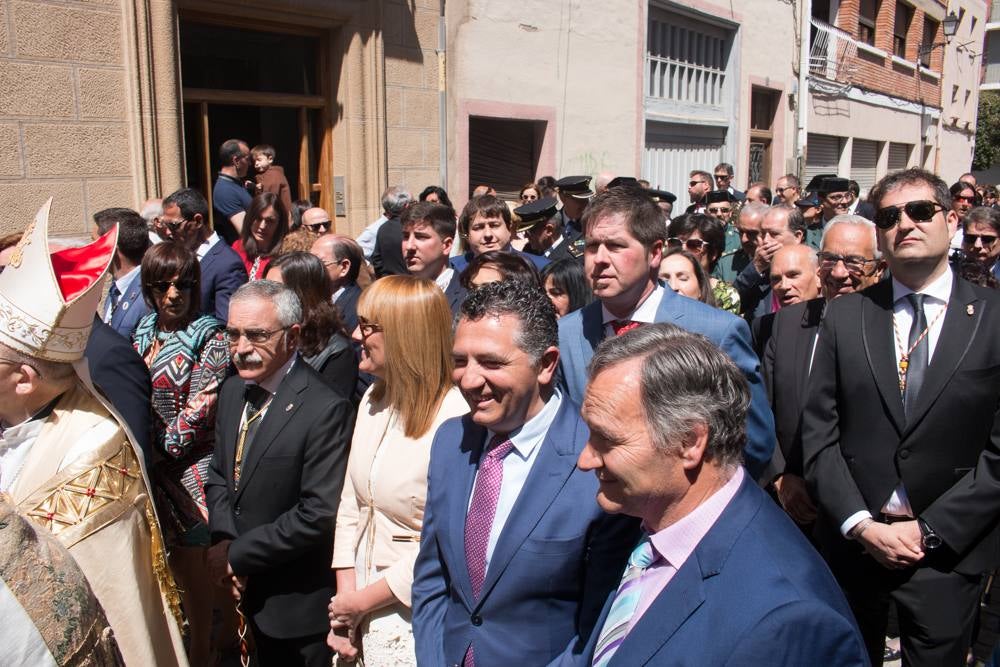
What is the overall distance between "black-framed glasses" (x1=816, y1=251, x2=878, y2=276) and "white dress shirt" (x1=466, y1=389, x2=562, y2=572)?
2.06 metres

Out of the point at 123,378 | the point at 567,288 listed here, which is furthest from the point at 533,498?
the point at 567,288

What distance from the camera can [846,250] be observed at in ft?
12.6

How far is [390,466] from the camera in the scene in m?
2.79

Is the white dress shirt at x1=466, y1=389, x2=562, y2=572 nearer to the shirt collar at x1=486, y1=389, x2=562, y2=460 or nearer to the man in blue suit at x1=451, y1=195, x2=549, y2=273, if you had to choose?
the shirt collar at x1=486, y1=389, x2=562, y2=460

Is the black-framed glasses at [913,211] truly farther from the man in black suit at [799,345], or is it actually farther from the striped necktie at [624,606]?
the striped necktie at [624,606]

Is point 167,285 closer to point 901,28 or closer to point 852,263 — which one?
point 852,263

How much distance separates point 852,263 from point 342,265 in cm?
272

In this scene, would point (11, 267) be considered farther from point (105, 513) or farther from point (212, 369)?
point (212, 369)

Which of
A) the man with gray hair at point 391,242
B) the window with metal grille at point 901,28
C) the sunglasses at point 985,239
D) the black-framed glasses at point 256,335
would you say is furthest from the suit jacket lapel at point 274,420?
the window with metal grille at point 901,28

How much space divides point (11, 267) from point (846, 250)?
11.0 feet

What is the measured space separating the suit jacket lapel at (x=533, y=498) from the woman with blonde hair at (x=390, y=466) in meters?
0.59

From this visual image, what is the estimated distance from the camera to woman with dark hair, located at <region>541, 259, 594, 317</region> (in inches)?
169

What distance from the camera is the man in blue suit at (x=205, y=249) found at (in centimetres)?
532

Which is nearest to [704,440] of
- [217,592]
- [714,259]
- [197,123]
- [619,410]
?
[619,410]
